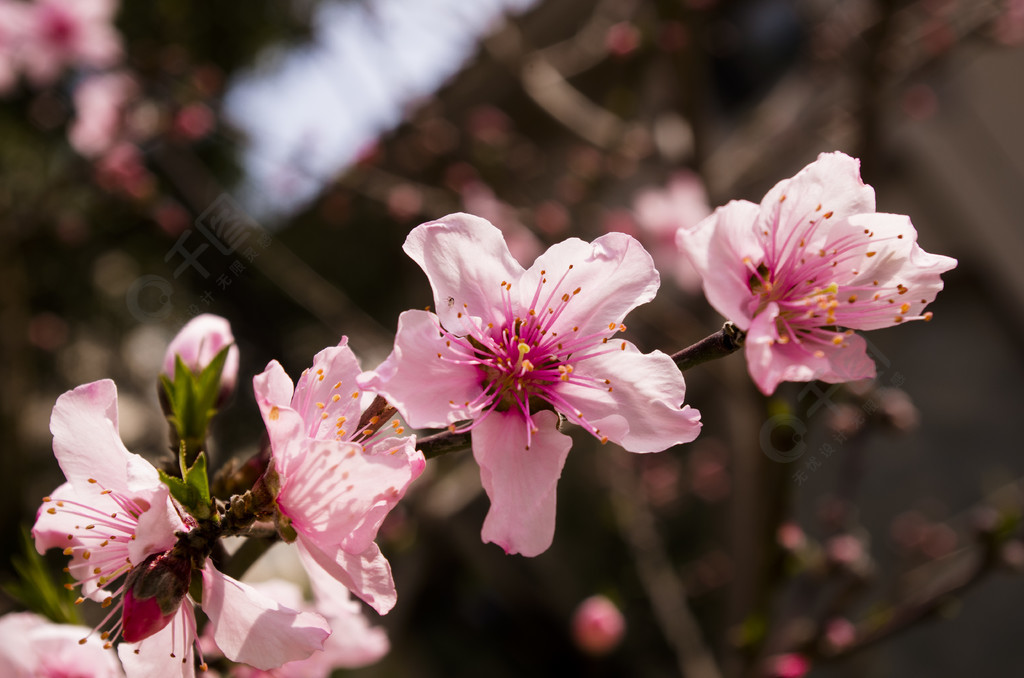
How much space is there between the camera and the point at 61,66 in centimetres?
301

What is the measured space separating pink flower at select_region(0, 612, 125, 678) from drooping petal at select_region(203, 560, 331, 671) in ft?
0.68

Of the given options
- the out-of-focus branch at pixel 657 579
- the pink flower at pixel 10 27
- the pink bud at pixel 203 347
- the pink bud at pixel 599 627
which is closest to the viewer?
the pink bud at pixel 203 347

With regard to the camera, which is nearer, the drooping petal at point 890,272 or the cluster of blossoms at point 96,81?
the drooping petal at point 890,272

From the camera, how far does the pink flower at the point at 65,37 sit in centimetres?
286

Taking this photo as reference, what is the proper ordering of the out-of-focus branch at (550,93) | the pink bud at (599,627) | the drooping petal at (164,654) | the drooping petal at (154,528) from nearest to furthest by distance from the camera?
the drooping petal at (154,528), the drooping petal at (164,654), the pink bud at (599,627), the out-of-focus branch at (550,93)

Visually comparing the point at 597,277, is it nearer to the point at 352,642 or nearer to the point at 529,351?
the point at 529,351

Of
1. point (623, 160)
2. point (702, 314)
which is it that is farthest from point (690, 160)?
point (702, 314)

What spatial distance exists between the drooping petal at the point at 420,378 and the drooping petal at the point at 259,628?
0.22m

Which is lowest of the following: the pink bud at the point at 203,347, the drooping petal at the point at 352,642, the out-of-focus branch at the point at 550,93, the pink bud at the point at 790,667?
the pink bud at the point at 790,667

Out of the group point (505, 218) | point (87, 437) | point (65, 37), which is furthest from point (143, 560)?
point (65, 37)

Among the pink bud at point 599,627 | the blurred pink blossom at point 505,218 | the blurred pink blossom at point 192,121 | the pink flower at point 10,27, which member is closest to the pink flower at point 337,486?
the pink bud at point 599,627

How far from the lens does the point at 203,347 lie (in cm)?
91

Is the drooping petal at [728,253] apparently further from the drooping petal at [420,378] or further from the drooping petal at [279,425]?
the drooping petal at [279,425]

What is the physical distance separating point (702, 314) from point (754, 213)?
212 cm
